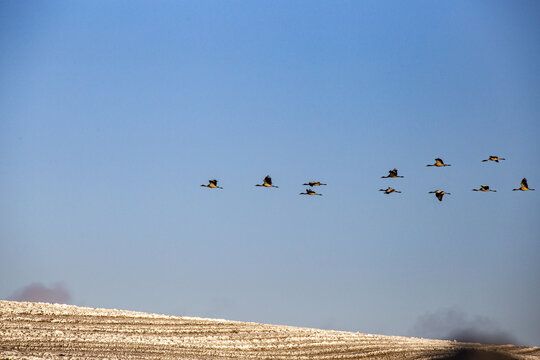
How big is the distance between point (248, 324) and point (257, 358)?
9.49 m

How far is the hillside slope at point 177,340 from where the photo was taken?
36125mm

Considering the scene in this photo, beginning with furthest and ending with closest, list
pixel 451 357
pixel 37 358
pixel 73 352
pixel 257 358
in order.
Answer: pixel 451 357 → pixel 257 358 → pixel 73 352 → pixel 37 358

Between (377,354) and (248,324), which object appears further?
(248,324)

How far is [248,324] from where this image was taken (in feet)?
156

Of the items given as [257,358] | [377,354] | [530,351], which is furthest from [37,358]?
[530,351]

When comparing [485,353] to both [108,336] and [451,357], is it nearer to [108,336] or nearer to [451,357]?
[451,357]

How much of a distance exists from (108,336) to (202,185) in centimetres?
1031

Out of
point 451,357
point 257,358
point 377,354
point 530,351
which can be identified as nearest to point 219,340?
point 257,358

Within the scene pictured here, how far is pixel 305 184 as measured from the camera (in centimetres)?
4506

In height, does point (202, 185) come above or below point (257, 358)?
above

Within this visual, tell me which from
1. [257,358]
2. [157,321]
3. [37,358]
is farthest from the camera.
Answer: [157,321]

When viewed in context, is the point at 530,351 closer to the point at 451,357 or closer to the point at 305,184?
the point at 451,357

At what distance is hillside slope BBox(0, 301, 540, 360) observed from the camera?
36125mm

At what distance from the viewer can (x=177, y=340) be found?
40.1 meters
